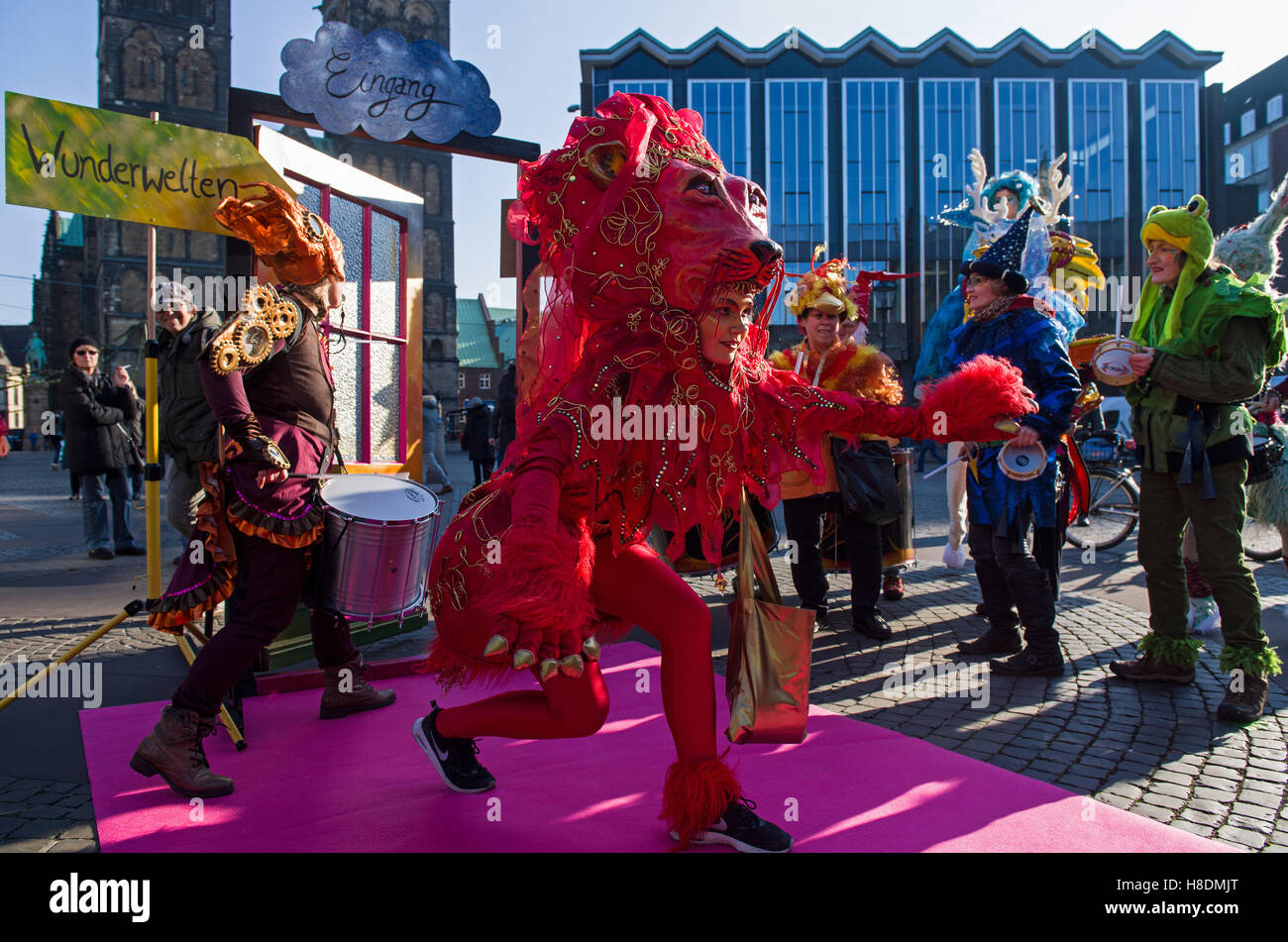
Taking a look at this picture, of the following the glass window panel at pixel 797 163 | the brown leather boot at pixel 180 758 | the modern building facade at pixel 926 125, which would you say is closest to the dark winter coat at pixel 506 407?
the brown leather boot at pixel 180 758

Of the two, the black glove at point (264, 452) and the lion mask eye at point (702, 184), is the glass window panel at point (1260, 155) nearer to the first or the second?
the lion mask eye at point (702, 184)

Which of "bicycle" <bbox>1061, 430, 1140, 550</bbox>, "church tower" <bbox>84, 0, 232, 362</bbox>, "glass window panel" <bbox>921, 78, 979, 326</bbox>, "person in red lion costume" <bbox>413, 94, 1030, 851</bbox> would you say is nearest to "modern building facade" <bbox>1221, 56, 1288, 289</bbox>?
"glass window panel" <bbox>921, 78, 979, 326</bbox>

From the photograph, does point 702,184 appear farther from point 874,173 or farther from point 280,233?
point 874,173

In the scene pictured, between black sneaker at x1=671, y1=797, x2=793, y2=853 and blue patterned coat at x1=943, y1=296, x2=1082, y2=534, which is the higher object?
blue patterned coat at x1=943, y1=296, x2=1082, y2=534

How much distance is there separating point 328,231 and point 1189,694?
4389 mm

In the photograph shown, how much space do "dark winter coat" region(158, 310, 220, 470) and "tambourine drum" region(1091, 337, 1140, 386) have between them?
4464 millimetres

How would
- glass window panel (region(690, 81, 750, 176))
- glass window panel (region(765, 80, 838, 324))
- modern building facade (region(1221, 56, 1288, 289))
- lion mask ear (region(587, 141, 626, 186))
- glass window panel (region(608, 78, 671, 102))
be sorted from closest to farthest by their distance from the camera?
lion mask ear (region(587, 141, 626, 186)) → glass window panel (region(608, 78, 671, 102)) → glass window panel (region(690, 81, 750, 176)) → glass window panel (region(765, 80, 838, 324)) → modern building facade (region(1221, 56, 1288, 289))

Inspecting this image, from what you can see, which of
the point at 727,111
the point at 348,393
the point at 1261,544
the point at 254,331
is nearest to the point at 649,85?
the point at 727,111

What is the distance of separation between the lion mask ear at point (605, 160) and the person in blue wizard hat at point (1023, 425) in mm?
2517

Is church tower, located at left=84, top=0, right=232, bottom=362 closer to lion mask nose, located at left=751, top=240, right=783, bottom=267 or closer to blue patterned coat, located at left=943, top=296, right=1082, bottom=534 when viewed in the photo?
blue patterned coat, located at left=943, top=296, right=1082, bottom=534

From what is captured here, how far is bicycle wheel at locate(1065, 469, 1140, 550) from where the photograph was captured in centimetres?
834

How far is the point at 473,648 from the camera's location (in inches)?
93.7

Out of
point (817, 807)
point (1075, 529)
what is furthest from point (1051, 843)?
point (1075, 529)

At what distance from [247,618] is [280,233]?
149 cm
